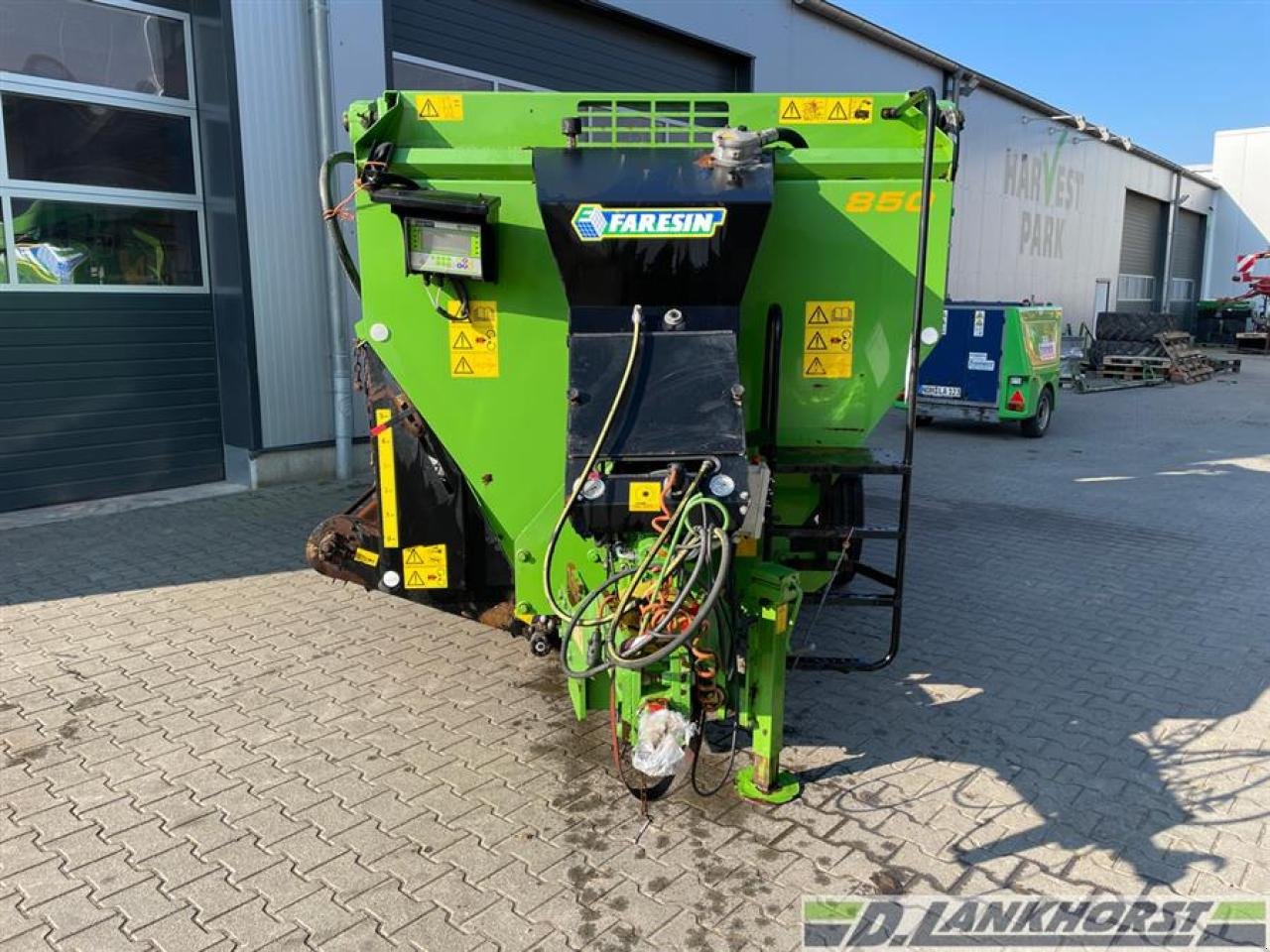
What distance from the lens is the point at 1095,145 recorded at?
82.4 feet

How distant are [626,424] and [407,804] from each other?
167cm

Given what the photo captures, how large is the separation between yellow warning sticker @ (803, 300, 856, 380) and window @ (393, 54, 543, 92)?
6.28 meters

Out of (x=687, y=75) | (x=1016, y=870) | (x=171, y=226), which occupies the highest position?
(x=687, y=75)

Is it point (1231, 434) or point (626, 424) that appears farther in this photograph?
point (1231, 434)

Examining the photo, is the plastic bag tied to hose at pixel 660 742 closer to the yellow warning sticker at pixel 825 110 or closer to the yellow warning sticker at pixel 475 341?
the yellow warning sticker at pixel 475 341

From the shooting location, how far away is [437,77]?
9.48 m

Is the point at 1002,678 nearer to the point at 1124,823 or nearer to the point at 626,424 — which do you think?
the point at 1124,823

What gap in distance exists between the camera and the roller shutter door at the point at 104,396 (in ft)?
24.4

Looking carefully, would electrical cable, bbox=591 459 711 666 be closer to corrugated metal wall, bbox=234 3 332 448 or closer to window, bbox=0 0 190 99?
corrugated metal wall, bbox=234 3 332 448

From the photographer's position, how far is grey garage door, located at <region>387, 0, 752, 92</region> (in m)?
9.26

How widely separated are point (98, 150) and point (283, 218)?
1494mm

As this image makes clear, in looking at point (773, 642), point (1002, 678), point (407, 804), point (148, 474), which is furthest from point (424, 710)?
point (148, 474)

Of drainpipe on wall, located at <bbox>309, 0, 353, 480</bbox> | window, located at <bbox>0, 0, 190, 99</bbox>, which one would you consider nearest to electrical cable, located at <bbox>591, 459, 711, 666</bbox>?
drainpipe on wall, located at <bbox>309, 0, 353, 480</bbox>

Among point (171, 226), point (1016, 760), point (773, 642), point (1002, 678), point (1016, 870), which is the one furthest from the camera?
point (171, 226)
